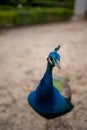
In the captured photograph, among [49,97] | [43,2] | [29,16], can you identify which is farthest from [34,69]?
[43,2]

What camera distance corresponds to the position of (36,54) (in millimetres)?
10133

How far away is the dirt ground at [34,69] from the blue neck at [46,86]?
1.14 metres

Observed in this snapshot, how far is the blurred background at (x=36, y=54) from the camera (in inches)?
222

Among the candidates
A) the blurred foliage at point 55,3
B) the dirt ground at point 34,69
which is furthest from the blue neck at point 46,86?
the blurred foliage at point 55,3

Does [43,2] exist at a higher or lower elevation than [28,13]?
lower

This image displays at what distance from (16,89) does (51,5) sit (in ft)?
42.4

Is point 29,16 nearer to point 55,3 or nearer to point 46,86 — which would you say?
point 55,3

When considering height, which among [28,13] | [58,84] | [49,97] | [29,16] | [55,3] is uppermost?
[49,97]

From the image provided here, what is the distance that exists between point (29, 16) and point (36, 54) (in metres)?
5.81

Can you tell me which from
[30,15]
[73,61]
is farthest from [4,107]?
[30,15]

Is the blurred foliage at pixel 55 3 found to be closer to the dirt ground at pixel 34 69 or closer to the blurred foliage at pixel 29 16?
the blurred foliage at pixel 29 16

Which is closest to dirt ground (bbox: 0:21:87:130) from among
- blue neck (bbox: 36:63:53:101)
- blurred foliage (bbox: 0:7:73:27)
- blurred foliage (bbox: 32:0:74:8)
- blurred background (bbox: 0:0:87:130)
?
blurred background (bbox: 0:0:87:130)

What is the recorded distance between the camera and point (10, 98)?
21.2ft

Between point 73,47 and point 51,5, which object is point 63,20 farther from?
point 73,47
